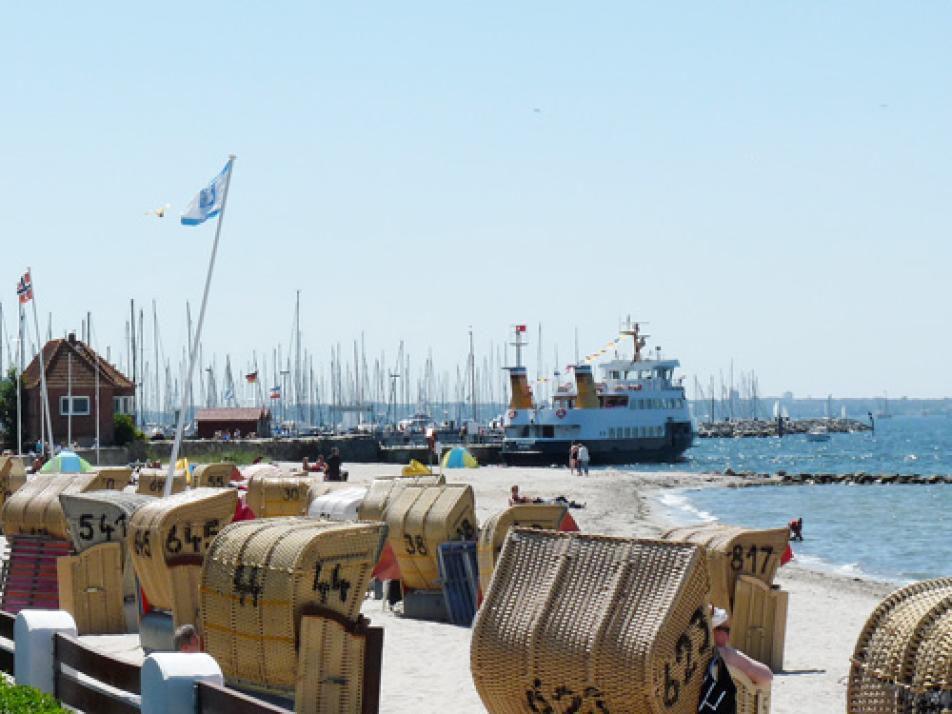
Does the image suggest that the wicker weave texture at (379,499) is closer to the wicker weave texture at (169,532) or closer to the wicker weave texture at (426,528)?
the wicker weave texture at (426,528)

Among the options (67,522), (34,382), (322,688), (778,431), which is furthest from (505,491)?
(778,431)

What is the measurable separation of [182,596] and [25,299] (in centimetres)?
3230

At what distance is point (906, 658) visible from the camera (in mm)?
7410

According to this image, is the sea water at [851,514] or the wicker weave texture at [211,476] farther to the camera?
the sea water at [851,514]

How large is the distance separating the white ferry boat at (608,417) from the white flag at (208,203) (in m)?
55.3

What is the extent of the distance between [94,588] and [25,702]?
10.0 meters

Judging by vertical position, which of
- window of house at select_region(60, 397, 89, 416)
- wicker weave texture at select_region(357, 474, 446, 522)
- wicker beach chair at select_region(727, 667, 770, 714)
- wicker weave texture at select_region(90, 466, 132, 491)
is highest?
window of house at select_region(60, 397, 89, 416)

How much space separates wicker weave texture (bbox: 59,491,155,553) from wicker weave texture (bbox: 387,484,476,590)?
3.43 meters

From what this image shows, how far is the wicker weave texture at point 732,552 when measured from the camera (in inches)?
592

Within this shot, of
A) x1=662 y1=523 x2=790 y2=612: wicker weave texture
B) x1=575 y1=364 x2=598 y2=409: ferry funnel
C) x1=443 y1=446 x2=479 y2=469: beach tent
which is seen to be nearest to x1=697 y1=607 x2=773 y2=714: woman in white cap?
x1=662 y1=523 x2=790 y2=612: wicker weave texture

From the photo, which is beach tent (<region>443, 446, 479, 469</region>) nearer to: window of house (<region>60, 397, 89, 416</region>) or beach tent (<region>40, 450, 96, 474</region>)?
window of house (<region>60, 397, 89, 416</region>)

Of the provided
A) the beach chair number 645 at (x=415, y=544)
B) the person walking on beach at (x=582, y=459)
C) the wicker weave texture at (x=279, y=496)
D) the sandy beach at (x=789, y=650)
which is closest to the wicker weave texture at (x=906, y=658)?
the sandy beach at (x=789, y=650)

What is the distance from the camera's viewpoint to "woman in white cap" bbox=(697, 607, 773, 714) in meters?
8.85

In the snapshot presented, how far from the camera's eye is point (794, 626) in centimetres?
2059
